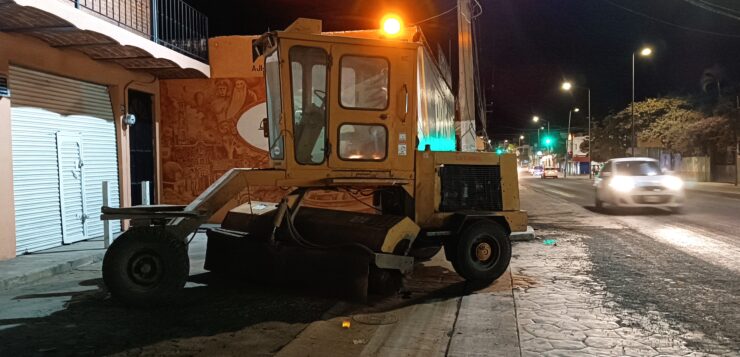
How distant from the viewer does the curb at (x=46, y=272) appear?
738 centimetres

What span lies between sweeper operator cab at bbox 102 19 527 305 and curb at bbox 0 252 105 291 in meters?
2.07

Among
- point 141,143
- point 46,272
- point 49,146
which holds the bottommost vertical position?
point 46,272

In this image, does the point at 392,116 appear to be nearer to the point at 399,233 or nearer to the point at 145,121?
the point at 399,233

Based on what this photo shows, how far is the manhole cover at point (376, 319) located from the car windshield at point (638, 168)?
13.1 meters

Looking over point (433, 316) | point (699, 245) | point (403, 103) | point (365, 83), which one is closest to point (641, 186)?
point (699, 245)

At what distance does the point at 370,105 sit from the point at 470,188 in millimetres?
1920

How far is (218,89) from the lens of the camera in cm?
1366

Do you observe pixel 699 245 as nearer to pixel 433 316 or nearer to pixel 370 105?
pixel 433 316

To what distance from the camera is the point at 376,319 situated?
581 centimetres

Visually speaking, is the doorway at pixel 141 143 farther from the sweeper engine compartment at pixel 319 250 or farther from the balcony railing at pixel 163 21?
the sweeper engine compartment at pixel 319 250

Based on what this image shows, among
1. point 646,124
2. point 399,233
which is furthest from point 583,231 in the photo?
point 646,124

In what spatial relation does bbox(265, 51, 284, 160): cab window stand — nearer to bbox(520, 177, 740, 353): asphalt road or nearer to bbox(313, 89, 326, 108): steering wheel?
bbox(313, 89, 326, 108): steering wheel

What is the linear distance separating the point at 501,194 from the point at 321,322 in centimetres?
338

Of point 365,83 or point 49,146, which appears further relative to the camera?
point 49,146
